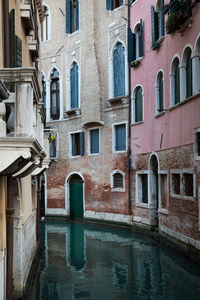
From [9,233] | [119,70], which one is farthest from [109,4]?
[9,233]

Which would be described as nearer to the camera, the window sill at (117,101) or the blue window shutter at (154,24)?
the blue window shutter at (154,24)

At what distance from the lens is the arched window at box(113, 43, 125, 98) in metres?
17.7

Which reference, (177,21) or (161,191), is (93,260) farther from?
(177,21)

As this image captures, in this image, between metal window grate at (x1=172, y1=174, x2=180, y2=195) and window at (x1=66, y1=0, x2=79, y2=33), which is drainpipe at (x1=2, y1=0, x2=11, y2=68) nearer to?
metal window grate at (x1=172, y1=174, x2=180, y2=195)

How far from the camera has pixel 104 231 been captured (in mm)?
16812

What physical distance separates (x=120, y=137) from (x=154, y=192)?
11.4 feet

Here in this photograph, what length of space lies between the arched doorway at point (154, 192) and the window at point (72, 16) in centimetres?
812

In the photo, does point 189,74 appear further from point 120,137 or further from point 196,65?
point 120,137

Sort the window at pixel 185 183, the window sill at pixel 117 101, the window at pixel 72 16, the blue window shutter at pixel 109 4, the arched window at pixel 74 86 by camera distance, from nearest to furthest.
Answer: the window at pixel 185 183, the window sill at pixel 117 101, the blue window shutter at pixel 109 4, the arched window at pixel 74 86, the window at pixel 72 16

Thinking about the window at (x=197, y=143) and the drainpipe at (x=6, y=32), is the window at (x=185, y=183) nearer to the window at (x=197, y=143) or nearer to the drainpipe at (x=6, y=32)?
the window at (x=197, y=143)

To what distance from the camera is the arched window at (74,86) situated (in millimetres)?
20141

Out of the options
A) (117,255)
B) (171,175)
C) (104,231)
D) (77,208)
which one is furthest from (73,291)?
(77,208)

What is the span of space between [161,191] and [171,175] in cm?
130

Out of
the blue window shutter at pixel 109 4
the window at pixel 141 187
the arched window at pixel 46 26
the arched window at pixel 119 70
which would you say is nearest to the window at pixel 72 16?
the arched window at pixel 46 26
